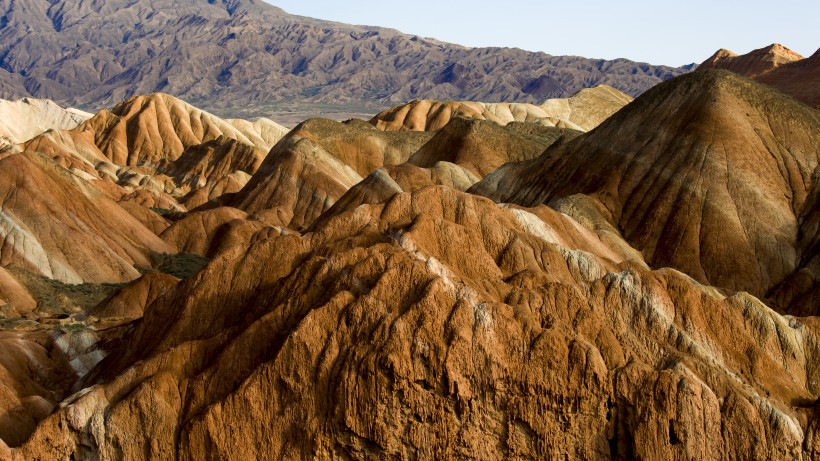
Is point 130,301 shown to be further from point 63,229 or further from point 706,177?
point 706,177

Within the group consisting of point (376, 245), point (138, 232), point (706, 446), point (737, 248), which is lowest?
point (138, 232)

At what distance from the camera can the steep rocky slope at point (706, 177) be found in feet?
258

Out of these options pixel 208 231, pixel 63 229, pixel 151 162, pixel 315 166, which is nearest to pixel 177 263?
pixel 63 229

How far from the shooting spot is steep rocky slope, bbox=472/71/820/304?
78.6 meters

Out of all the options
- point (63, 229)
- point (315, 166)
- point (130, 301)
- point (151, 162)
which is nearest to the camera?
point (130, 301)

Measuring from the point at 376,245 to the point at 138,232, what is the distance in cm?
6249

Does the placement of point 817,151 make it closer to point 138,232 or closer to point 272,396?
point 138,232

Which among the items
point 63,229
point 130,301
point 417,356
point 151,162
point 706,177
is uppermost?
point 417,356

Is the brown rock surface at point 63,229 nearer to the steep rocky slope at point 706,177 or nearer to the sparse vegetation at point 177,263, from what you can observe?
the sparse vegetation at point 177,263

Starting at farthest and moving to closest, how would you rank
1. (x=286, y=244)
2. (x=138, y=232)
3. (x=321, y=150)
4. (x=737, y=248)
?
(x=321, y=150)
(x=138, y=232)
(x=737, y=248)
(x=286, y=244)

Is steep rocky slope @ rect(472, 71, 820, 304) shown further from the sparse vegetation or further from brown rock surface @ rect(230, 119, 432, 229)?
brown rock surface @ rect(230, 119, 432, 229)

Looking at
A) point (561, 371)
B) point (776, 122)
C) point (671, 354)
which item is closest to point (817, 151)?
point (776, 122)

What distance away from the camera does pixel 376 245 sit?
127ft

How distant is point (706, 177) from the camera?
269 ft
